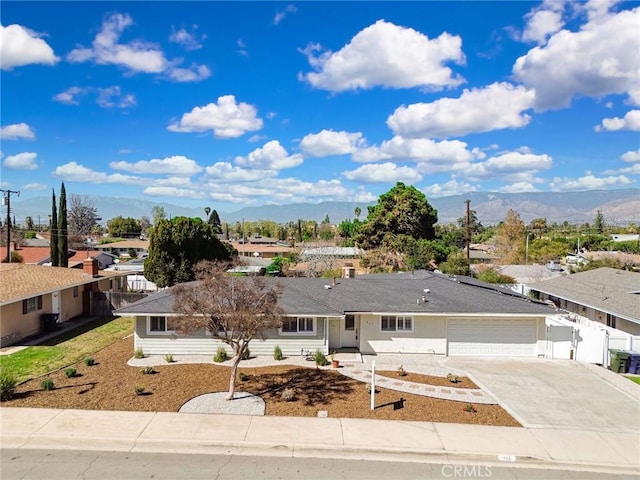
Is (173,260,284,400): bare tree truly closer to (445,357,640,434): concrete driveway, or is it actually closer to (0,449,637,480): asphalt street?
(0,449,637,480): asphalt street

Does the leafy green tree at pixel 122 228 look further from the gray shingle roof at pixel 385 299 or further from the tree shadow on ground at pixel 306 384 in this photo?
the tree shadow on ground at pixel 306 384

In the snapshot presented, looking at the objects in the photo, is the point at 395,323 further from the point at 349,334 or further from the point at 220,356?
the point at 220,356

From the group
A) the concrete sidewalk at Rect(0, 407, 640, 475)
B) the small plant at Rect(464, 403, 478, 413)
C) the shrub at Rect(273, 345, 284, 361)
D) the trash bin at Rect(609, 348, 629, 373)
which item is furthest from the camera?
the shrub at Rect(273, 345, 284, 361)

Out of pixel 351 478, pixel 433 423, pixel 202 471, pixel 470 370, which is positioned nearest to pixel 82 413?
pixel 202 471

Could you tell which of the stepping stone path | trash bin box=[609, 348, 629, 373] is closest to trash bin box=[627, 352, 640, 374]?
trash bin box=[609, 348, 629, 373]

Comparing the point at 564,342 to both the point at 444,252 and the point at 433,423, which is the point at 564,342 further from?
the point at 444,252

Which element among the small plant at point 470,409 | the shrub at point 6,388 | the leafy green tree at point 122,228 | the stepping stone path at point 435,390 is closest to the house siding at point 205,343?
the stepping stone path at point 435,390

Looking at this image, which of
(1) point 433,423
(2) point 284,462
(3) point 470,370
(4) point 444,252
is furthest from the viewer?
(4) point 444,252
